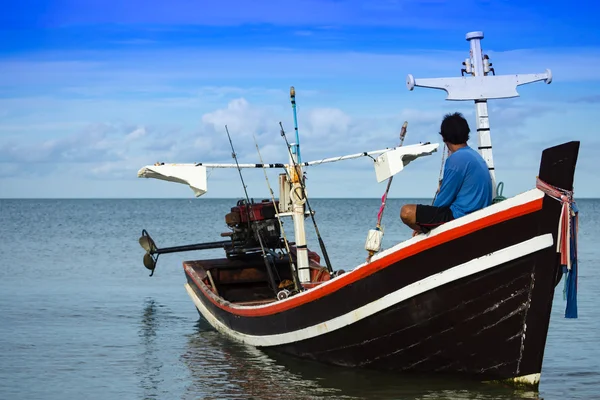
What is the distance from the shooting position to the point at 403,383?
33.4 feet

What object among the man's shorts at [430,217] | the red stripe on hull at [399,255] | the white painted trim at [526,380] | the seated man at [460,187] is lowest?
the white painted trim at [526,380]

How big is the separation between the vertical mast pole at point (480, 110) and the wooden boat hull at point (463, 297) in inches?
54.6

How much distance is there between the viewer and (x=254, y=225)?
47.4 feet

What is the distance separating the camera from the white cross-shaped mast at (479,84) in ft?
33.8

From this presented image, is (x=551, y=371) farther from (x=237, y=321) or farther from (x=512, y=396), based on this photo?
(x=237, y=321)

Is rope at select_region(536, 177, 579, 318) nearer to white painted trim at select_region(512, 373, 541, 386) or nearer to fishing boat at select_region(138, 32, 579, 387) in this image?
fishing boat at select_region(138, 32, 579, 387)

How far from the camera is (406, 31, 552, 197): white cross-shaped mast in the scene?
33.8ft

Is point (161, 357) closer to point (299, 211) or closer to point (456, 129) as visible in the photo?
point (299, 211)

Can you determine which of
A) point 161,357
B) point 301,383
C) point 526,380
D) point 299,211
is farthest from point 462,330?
point 161,357

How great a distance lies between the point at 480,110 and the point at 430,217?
5.99 ft

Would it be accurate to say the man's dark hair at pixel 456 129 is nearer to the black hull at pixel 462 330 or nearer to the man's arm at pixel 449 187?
the man's arm at pixel 449 187

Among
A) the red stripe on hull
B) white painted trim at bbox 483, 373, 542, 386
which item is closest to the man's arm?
the red stripe on hull

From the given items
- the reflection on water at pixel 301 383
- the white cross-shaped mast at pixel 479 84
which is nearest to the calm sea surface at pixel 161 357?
the reflection on water at pixel 301 383

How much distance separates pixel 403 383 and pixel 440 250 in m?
1.92
